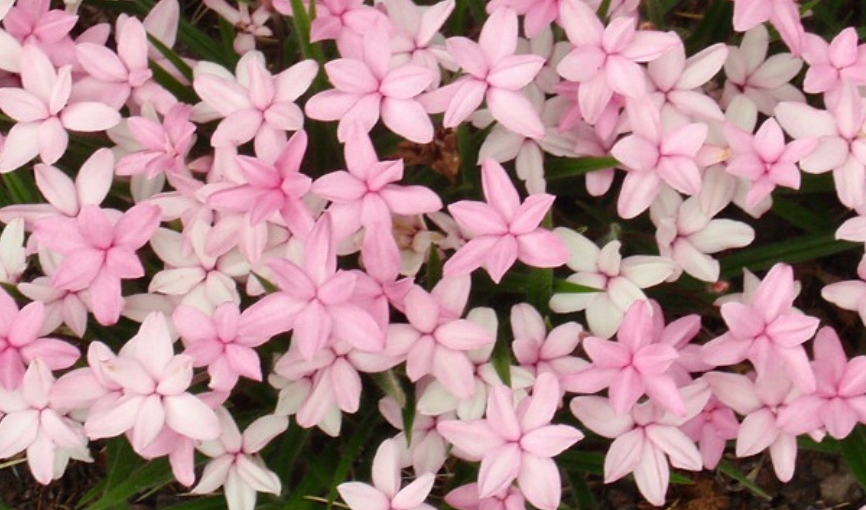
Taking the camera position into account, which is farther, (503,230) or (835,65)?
(835,65)

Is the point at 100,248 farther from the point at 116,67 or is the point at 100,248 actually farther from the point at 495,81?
the point at 495,81

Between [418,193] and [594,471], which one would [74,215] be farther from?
[594,471]

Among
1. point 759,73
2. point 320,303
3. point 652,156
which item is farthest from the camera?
point 759,73

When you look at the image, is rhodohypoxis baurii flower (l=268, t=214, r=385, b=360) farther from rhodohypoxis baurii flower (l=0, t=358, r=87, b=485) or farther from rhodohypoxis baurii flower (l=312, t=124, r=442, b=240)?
rhodohypoxis baurii flower (l=0, t=358, r=87, b=485)

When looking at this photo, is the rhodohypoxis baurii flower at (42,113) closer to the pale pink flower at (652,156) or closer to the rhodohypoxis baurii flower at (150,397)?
the rhodohypoxis baurii flower at (150,397)

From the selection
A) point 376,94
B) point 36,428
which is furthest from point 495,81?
point 36,428

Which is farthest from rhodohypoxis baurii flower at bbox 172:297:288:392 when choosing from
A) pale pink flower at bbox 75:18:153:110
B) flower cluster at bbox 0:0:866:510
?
pale pink flower at bbox 75:18:153:110
